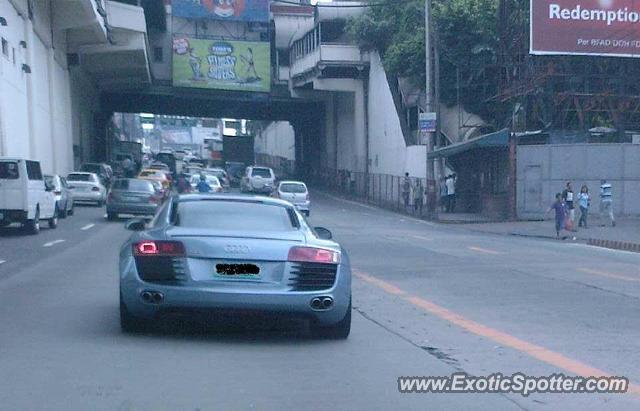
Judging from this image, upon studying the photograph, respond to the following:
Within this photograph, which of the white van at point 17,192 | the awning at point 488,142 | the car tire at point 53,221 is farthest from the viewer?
the awning at point 488,142

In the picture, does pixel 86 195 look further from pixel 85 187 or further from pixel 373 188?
pixel 373 188

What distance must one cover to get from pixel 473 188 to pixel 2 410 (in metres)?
43.6

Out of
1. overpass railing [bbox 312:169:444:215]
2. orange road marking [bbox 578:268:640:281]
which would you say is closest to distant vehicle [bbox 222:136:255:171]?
overpass railing [bbox 312:169:444:215]

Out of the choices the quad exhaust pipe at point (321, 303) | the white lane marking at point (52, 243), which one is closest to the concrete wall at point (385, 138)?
the white lane marking at point (52, 243)

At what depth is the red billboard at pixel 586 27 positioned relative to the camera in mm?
41562

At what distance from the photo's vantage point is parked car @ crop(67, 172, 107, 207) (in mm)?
46562

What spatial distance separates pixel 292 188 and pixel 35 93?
39.2 ft

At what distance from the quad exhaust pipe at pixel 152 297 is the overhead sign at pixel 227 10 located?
60.8m

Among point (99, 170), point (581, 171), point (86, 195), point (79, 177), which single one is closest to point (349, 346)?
point (581, 171)

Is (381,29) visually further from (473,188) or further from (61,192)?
(61,192)

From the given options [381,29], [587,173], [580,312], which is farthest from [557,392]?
[381,29]

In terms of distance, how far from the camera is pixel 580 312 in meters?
13.5

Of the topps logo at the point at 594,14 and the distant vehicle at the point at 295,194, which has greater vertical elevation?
the topps logo at the point at 594,14

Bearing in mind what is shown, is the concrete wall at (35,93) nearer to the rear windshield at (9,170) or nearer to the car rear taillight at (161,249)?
the rear windshield at (9,170)
